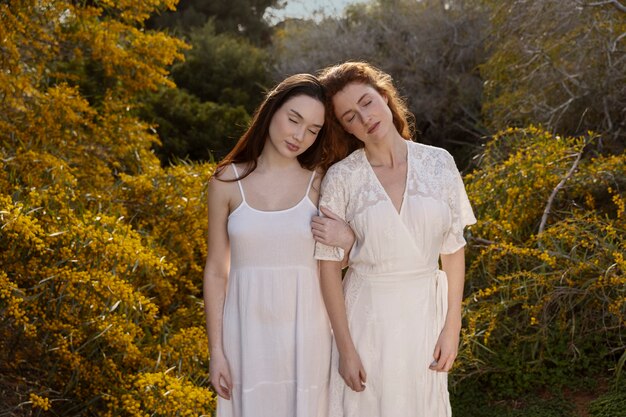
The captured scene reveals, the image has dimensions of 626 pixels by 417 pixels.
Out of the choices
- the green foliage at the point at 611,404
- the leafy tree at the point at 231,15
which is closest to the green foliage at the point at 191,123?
the leafy tree at the point at 231,15

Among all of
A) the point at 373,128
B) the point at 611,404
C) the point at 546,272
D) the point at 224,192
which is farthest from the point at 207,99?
the point at 373,128

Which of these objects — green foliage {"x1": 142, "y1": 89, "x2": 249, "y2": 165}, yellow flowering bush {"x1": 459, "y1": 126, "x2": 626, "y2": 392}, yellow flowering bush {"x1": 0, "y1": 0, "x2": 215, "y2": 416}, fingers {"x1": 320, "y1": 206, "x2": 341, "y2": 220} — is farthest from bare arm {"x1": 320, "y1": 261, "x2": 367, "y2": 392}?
green foliage {"x1": 142, "y1": 89, "x2": 249, "y2": 165}

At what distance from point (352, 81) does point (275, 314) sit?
0.76 m

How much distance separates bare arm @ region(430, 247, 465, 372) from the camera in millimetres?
2738

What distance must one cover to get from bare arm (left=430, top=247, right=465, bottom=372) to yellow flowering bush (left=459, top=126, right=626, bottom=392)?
5.14 feet

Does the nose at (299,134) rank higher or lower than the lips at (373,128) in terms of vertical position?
lower

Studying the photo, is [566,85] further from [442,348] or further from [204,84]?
A: [204,84]

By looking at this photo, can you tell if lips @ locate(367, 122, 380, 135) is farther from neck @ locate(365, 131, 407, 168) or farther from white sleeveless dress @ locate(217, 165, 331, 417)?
white sleeveless dress @ locate(217, 165, 331, 417)

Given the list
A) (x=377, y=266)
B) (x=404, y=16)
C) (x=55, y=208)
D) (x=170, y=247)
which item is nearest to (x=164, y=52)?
(x=170, y=247)

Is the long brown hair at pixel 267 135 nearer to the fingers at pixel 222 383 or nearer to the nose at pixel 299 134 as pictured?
the nose at pixel 299 134

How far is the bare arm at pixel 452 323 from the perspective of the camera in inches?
108

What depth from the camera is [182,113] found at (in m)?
9.91

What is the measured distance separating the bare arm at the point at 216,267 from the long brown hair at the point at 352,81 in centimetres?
40

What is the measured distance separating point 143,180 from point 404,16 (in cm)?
596
